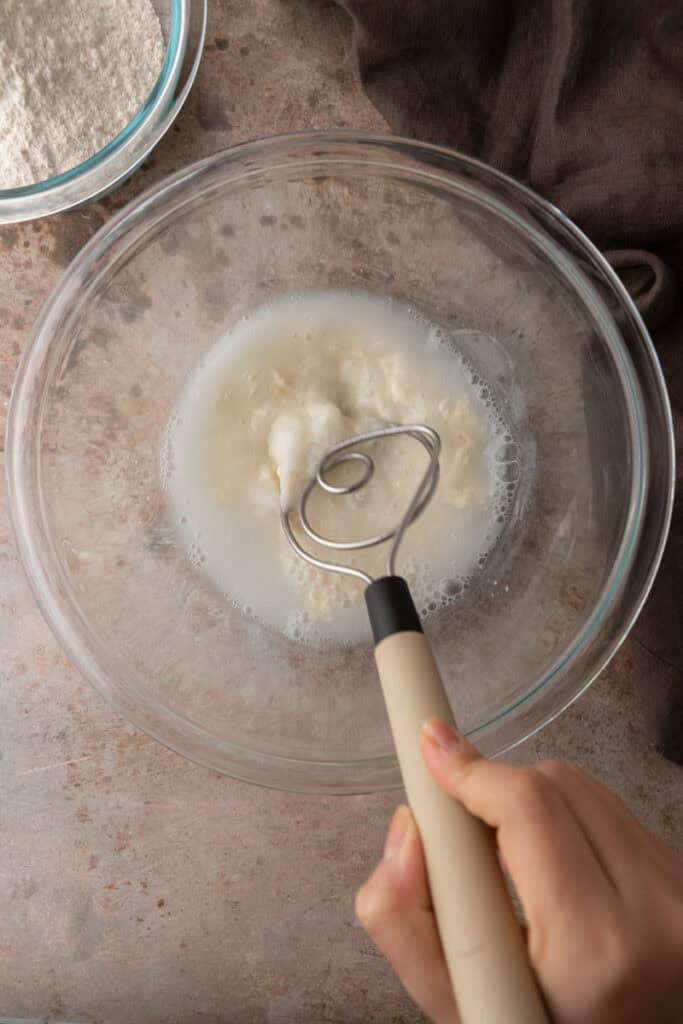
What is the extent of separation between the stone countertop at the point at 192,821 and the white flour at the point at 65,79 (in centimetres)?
5

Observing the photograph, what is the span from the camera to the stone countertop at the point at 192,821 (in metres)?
0.79

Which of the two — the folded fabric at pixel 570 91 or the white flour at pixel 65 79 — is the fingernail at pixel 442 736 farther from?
the white flour at pixel 65 79

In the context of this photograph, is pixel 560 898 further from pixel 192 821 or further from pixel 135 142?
pixel 135 142

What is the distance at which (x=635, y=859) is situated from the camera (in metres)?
0.50

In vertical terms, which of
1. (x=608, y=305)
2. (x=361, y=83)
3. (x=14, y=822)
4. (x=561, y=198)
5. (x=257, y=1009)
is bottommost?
(x=257, y=1009)

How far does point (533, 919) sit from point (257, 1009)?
1.44ft

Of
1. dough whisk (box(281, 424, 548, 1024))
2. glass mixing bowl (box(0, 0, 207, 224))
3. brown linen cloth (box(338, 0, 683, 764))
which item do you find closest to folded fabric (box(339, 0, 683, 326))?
brown linen cloth (box(338, 0, 683, 764))

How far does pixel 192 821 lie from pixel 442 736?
0.39 meters

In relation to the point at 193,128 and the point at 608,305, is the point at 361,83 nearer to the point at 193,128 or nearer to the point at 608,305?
the point at 193,128

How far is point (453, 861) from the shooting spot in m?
0.47

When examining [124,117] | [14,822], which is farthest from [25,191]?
[14,822]

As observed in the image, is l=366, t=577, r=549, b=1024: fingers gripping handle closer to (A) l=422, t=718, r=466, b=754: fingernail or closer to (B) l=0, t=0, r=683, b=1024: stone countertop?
(A) l=422, t=718, r=466, b=754: fingernail

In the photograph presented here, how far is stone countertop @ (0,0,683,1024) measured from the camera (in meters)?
0.79

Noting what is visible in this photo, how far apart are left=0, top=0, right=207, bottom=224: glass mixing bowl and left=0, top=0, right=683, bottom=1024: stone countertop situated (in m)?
0.04
